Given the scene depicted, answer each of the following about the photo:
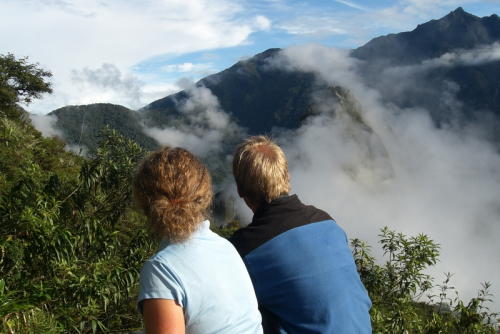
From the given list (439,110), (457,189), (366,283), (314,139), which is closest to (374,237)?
(314,139)

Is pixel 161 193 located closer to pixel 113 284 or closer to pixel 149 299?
pixel 149 299

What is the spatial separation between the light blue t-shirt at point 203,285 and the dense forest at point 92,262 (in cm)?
62

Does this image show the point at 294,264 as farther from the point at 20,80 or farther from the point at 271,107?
the point at 271,107

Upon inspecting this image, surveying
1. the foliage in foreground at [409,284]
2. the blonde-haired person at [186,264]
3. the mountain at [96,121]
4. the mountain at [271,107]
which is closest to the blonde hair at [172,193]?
the blonde-haired person at [186,264]

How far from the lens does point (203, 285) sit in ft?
5.41

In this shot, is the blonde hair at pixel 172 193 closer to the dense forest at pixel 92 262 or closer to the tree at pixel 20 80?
the dense forest at pixel 92 262

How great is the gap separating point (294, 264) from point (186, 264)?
2.19 ft

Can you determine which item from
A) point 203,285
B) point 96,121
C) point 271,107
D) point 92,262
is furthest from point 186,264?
point 271,107

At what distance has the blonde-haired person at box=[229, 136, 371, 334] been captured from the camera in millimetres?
2012

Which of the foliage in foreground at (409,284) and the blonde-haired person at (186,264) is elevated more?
the blonde-haired person at (186,264)

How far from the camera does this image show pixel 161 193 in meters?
1.81

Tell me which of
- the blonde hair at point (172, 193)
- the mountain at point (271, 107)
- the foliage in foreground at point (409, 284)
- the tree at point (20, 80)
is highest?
the mountain at point (271, 107)

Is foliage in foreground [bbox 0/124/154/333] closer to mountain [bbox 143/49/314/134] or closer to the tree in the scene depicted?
the tree

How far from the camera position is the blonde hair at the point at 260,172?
2342 millimetres
